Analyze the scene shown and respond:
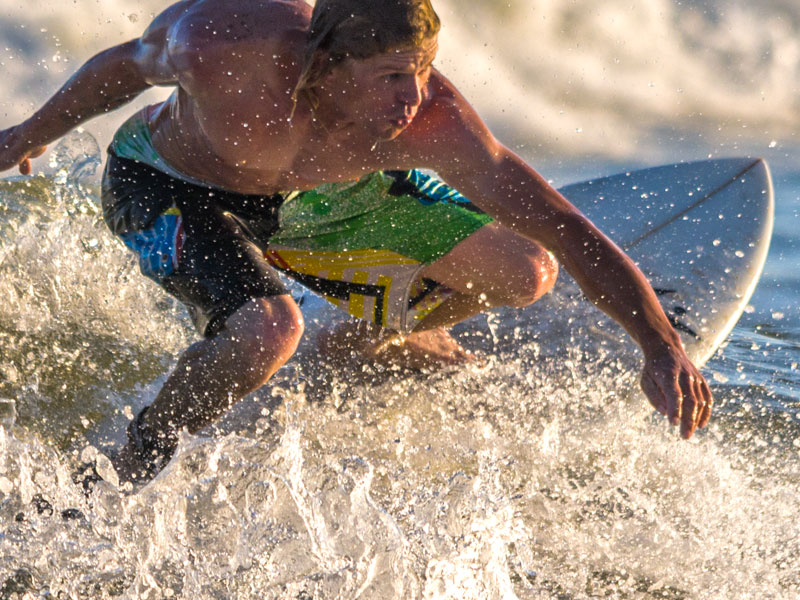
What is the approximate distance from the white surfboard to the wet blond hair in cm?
196

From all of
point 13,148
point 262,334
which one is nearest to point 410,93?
point 262,334

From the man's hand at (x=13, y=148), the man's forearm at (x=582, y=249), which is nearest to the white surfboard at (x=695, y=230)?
the man's forearm at (x=582, y=249)

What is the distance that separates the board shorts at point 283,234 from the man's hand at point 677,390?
32.4 inches

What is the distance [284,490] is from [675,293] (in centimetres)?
214

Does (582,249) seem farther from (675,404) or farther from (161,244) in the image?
(161,244)

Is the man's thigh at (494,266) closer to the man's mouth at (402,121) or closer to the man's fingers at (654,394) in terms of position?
the man's mouth at (402,121)

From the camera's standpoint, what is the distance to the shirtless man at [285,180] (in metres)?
1.69

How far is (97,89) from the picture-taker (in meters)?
2.03

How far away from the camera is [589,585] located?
1.77 m

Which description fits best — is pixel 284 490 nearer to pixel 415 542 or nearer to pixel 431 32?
pixel 415 542

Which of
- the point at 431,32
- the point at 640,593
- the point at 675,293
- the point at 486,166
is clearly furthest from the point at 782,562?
the point at 675,293

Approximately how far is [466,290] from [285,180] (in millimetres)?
668

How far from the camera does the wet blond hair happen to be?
1.63 m

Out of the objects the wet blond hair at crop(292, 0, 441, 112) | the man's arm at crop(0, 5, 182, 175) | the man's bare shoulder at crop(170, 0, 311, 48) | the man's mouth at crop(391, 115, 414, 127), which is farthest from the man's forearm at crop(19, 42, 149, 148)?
the man's mouth at crop(391, 115, 414, 127)
